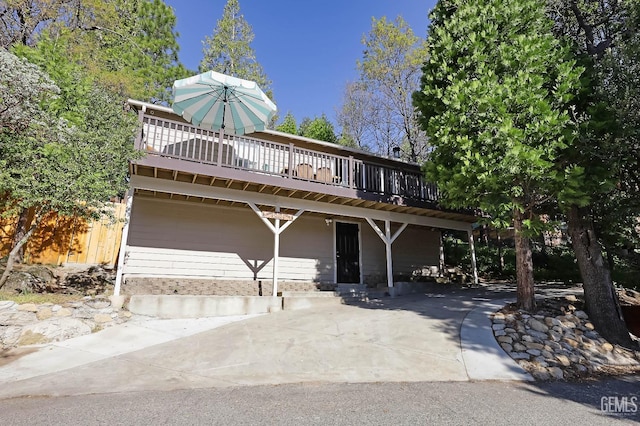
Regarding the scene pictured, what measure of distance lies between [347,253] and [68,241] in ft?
24.1

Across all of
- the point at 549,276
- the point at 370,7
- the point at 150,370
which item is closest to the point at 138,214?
the point at 150,370

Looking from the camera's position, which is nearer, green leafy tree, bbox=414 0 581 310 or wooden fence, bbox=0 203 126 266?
green leafy tree, bbox=414 0 581 310

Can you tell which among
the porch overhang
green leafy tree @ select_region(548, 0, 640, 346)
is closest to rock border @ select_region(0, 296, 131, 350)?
the porch overhang

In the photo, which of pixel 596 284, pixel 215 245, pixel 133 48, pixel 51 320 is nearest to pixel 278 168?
pixel 215 245

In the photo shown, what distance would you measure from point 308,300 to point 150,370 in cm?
415

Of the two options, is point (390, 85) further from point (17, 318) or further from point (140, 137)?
point (17, 318)

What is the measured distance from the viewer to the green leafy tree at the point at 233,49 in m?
19.4

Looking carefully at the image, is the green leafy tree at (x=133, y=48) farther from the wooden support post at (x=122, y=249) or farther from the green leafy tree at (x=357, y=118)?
the green leafy tree at (x=357, y=118)

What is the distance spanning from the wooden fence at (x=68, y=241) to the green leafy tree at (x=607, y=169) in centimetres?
927

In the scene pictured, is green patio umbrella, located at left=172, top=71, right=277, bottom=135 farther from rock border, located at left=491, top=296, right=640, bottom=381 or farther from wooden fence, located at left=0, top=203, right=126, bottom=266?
rock border, located at left=491, top=296, right=640, bottom=381

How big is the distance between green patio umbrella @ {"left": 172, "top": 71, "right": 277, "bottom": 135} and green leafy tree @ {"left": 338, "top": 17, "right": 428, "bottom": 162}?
406 inches

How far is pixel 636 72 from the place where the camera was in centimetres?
549

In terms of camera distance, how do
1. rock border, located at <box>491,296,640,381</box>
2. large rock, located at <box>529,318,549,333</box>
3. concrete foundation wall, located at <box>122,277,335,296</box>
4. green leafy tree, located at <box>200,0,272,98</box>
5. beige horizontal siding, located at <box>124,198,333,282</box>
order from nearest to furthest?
rock border, located at <box>491,296,640,381</box>, large rock, located at <box>529,318,549,333</box>, concrete foundation wall, located at <box>122,277,335,296</box>, beige horizontal siding, located at <box>124,198,333,282</box>, green leafy tree, located at <box>200,0,272,98</box>

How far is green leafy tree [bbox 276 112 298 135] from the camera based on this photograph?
20.1 meters
